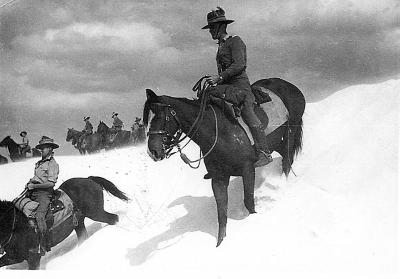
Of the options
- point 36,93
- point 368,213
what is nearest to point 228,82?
point 368,213

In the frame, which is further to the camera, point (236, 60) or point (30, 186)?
point (30, 186)

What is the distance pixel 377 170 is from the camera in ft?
17.3

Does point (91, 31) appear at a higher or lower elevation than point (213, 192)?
higher

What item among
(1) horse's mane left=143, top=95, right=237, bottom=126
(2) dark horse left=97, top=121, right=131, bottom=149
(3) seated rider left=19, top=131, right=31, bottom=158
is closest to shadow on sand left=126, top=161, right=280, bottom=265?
(1) horse's mane left=143, top=95, right=237, bottom=126

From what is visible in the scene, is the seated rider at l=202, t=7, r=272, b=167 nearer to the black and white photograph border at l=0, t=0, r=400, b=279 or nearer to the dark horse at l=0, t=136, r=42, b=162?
the black and white photograph border at l=0, t=0, r=400, b=279

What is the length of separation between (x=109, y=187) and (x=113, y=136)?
2.82ft

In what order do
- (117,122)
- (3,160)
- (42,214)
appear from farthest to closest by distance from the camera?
(3,160), (117,122), (42,214)

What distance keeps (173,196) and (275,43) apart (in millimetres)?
2038

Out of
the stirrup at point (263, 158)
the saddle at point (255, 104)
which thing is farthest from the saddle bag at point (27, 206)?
the stirrup at point (263, 158)

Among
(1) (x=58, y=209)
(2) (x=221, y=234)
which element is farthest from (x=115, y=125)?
(2) (x=221, y=234)

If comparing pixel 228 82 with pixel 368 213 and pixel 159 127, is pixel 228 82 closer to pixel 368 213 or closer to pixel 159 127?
pixel 159 127

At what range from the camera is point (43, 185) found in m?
5.92

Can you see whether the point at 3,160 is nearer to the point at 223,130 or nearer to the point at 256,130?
the point at 223,130

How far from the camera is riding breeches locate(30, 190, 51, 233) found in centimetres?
574
